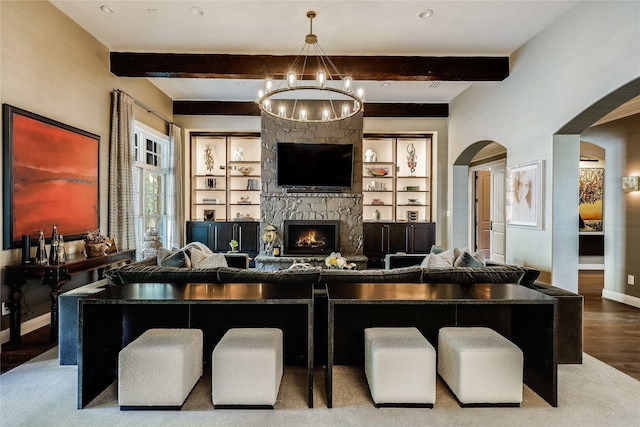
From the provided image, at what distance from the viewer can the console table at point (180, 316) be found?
6.97 ft

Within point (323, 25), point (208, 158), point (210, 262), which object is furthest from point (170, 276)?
point (208, 158)

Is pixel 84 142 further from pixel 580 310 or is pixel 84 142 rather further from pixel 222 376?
pixel 580 310

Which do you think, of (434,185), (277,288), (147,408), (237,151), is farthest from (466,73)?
(147,408)

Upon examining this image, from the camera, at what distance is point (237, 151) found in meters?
7.83

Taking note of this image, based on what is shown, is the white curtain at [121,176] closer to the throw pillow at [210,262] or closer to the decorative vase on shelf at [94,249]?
the decorative vase on shelf at [94,249]

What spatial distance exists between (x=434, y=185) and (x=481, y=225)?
2.95m

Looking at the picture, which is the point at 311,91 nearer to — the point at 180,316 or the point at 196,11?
the point at 196,11

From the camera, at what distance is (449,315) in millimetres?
2756

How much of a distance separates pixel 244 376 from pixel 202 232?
231 inches

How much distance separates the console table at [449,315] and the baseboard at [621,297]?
3456 mm

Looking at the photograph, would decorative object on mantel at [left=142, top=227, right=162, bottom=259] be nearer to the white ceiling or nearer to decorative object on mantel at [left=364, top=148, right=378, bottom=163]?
the white ceiling

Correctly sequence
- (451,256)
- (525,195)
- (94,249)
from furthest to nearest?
(525,195)
(94,249)
(451,256)

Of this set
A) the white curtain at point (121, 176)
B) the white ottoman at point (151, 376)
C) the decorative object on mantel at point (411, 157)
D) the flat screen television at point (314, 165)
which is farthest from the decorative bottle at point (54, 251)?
the decorative object on mantel at point (411, 157)

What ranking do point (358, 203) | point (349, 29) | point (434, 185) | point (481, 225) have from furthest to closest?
1. point (481, 225)
2. point (434, 185)
3. point (358, 203)
4. point (349, 29)
